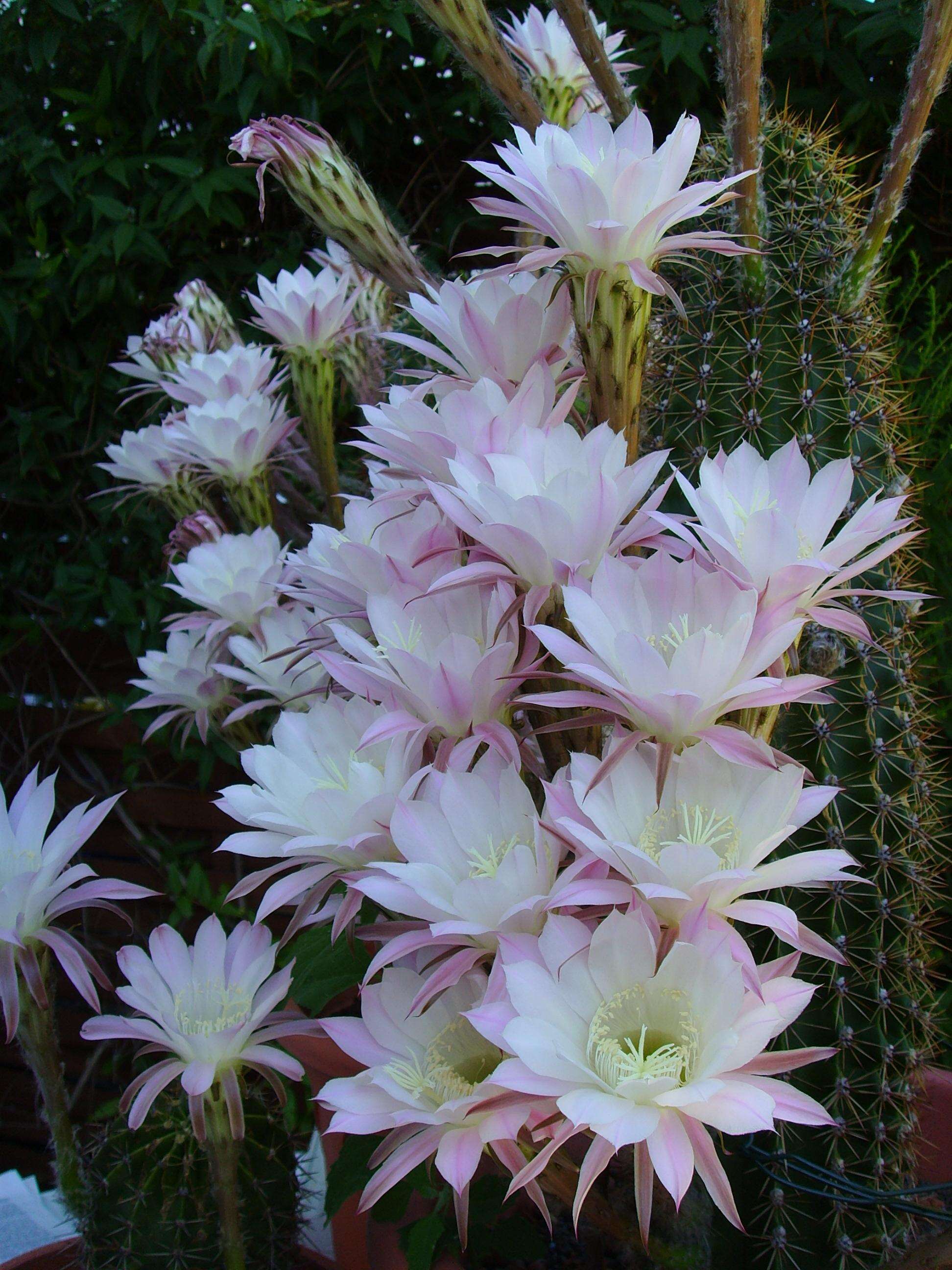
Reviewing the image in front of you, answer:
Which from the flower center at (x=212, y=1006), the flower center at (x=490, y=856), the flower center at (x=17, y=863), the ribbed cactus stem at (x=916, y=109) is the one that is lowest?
the flower center at (x=212, y=1006)

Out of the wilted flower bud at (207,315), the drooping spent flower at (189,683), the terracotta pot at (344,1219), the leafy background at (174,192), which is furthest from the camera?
the leafy background at (174,192)

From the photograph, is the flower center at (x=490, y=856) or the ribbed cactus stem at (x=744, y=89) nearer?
the flower center at (x=490, y=856)

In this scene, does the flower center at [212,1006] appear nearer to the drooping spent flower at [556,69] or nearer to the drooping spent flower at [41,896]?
the drooping spent flower at [41,896]

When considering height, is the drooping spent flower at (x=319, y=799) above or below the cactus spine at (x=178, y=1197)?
above

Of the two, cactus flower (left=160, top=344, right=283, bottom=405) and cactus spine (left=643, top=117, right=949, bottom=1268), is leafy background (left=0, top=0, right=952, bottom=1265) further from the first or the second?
cactus flower (left=160, top=344, right=283, bottom=405)

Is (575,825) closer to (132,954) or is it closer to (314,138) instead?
(132,954)

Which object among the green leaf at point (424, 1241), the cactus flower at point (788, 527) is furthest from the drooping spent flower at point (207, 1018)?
the cactus flower at point (788, 527)
